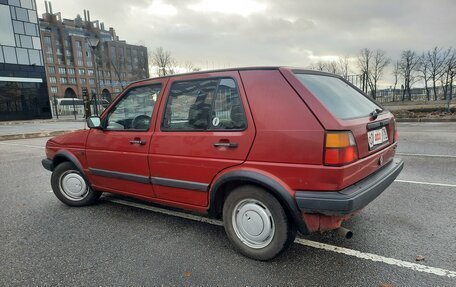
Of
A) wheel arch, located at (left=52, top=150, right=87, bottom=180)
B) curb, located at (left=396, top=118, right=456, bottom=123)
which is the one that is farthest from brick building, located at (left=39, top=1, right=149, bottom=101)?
wheel arch, located at (left=52, top=150, right=87, bottom=180)

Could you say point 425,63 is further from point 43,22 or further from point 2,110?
point 43,22

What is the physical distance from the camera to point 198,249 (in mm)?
2998

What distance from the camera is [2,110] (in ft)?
111

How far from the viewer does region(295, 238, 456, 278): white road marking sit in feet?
8.12

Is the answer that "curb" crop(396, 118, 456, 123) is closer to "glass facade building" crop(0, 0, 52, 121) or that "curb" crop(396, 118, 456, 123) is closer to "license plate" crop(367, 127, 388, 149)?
"license plate" crop(367, 127, 388, 149)

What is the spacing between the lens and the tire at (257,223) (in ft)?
8.50

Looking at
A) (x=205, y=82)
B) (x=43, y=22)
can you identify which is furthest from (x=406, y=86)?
(x=43, y=22)

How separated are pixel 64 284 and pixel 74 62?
10260 cm

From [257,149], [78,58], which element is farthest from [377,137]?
[78,58]

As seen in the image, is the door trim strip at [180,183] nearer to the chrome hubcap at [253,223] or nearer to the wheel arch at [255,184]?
the wheel arch at [255,184]

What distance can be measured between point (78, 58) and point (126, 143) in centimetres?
10247

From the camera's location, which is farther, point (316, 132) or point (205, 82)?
point (205, 82)

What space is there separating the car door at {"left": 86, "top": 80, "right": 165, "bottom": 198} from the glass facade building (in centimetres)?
3852

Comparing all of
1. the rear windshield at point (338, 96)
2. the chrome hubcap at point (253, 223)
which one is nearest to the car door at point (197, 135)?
the chrome hubcap at point (253, 223)
